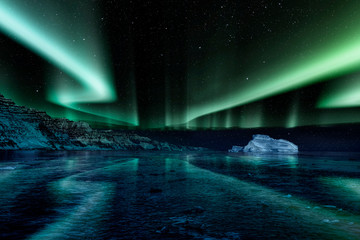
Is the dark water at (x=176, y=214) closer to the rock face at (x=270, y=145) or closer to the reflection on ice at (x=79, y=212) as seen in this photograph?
the reflection on ice at (x=79, y=212)

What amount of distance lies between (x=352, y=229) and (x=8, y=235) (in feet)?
33.5

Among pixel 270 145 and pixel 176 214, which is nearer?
pixel 176 214

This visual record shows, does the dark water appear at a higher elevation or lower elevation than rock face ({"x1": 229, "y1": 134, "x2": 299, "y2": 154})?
lower

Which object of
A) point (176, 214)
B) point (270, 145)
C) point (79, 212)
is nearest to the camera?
point (176, 214)

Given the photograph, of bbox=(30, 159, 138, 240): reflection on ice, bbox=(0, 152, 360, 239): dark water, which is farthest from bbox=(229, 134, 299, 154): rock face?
Answer: bbox=(30, 159, 138, 240): reflection on ice

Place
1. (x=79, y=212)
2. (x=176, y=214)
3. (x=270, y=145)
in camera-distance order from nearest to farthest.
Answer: (x=176, y=214) < (x=79, y=212) < (x=270, y=145)

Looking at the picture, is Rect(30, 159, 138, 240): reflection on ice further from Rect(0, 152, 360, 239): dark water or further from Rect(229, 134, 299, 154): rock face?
Rect(229, 134, 299, 154): rock face

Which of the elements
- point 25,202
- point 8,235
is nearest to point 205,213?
point 8,235

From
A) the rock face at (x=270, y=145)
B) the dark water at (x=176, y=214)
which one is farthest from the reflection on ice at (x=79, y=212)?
the rock face at (x=270, y=145)

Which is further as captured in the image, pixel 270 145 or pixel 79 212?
pixel 270 145

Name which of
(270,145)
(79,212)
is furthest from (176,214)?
(270,145)

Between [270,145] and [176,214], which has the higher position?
[270,145]

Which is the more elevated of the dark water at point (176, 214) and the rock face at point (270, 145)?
the rock face at point (270, 145)

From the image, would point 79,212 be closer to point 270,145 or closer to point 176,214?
point 176,214
